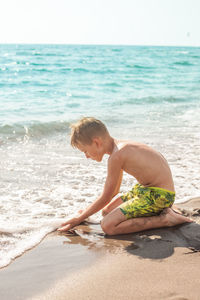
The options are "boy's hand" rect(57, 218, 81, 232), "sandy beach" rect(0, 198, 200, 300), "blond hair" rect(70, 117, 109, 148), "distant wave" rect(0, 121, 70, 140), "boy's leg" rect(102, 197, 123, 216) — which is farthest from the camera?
"distant wave" rect(0, 121, 70, 140)

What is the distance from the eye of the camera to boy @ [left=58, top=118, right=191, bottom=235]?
334cm

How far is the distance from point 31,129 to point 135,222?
5.24m

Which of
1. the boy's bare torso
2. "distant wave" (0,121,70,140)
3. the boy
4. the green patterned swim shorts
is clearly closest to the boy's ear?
the boy

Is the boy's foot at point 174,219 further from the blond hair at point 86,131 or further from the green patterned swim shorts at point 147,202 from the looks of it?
the blond hair at point 86,131

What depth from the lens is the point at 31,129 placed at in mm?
8188

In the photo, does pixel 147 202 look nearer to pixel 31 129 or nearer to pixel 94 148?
pixel 94 148

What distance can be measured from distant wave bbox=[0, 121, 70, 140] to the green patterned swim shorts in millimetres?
4541

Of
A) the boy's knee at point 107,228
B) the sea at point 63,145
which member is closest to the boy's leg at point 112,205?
the sea at point 63,145

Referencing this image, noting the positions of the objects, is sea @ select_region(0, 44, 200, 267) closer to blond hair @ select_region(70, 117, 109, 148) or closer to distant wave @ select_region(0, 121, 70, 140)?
distant wave @ select_region(0, 121, 70, 140)

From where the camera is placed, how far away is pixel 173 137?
7613 mm

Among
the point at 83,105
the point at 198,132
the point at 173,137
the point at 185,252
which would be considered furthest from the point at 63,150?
the point at 83,105

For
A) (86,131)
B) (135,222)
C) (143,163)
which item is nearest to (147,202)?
(135,222)

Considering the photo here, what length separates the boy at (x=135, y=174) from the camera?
3.34 m

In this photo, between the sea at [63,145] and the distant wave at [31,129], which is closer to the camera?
the sea at [63,145]
